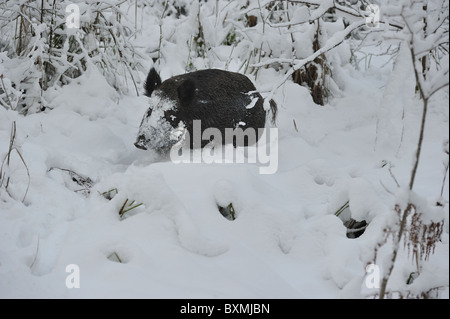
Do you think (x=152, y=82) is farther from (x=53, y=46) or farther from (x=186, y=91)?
(x=53, y=46)

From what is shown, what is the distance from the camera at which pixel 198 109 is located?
381cm

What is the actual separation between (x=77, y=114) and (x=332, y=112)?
2573mm

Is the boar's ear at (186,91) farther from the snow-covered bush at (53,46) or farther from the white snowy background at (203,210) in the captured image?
the snow-covered bush at (53,46)

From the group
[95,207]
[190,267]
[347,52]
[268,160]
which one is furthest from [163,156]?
[347,52]

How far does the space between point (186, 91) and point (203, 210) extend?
1.56m

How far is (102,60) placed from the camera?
450 cm

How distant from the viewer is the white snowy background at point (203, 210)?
1.92 metres

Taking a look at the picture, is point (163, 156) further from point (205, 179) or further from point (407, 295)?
point (407, 295)

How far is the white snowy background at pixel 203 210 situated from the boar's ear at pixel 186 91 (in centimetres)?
60
